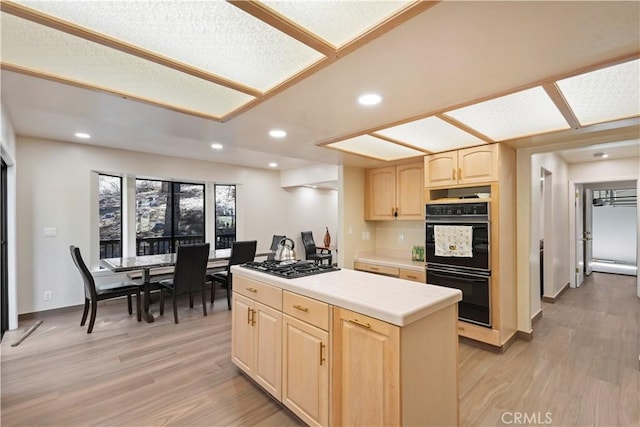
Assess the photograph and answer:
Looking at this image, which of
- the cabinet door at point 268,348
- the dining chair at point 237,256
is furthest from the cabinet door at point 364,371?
the dining chair at point 237,256

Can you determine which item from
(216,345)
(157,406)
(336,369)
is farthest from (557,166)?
(157,406)

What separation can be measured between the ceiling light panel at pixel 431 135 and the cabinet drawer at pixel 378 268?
156 centimetres

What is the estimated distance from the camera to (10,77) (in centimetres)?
168

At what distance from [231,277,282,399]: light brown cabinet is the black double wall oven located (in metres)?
2.01

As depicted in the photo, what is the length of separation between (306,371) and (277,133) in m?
1.96

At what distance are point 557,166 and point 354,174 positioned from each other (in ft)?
11.2

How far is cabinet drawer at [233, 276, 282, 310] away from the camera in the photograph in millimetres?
2094

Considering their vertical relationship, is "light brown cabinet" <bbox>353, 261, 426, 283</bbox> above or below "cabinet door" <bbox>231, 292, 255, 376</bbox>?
above

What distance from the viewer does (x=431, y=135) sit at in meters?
2.74

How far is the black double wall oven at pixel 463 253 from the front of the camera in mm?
2955

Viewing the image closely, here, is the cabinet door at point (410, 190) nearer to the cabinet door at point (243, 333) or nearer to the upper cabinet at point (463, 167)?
the upper cabinet at point (463, 167)

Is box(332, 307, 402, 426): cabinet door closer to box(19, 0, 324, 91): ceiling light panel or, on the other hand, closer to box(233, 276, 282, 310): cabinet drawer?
box(233, 276, 282, 310): cabinet drawer

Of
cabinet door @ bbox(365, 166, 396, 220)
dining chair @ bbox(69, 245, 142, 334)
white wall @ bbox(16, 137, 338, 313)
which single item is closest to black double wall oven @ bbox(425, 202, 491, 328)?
cabinet door @ bbox(365, 166, 396, 220)

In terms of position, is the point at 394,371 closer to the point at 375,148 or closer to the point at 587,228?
the point at 375,148
